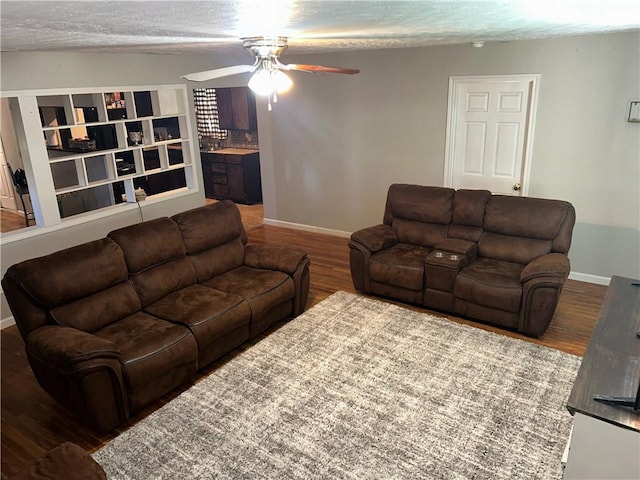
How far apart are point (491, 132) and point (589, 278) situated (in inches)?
71.1

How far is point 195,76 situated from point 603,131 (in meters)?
3.73

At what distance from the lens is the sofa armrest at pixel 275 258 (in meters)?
4.09

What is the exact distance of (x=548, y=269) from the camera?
3623 mm

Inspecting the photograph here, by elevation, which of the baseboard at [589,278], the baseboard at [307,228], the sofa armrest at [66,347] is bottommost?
the baseboard at [589,278]

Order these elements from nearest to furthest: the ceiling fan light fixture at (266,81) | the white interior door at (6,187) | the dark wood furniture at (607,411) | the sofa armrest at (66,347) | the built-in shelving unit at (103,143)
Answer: the dark wood furniture at (607,411) → the sofa armrest at (66,347) → the ceiling fan light fixture at (266,81) → the built-in shelving unit at (103,143) → the white interior door at (6,187)

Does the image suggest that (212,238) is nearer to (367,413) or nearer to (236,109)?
(367,413)

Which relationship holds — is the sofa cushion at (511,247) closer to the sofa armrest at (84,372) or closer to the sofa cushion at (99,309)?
the sofa cushion at (99,309)

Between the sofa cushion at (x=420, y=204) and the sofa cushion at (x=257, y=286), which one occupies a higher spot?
the sofa cushion at (x=420, y=204)

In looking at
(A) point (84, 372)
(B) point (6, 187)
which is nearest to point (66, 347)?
(A) point (84, 372)

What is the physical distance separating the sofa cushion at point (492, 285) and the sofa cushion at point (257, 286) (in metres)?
1.48

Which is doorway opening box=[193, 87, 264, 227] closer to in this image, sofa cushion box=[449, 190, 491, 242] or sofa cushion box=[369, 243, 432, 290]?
sofa cushion box=[369, 243, 432, 290]

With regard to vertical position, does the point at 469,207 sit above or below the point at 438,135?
below

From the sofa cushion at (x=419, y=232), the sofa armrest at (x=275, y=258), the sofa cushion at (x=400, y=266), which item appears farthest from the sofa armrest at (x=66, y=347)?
the sofa cushion at (x=419, y=232)

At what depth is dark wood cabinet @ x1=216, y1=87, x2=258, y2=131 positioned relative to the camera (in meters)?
7.89
